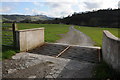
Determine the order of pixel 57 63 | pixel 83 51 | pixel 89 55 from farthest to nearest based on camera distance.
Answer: pixel 83 51, pixel 89 55, pixel 57 63

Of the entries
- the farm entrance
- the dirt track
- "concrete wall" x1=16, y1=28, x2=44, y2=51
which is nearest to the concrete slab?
the farm entrance

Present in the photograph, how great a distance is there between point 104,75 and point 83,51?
3.63 m

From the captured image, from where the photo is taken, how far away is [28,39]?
7719 millimetres

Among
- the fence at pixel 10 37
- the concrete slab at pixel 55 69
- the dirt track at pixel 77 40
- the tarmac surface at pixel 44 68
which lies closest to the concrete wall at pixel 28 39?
the fence at pixel 10 37

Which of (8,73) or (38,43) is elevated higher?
(38,43)

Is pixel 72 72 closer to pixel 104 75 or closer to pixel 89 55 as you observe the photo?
pixel 104 75

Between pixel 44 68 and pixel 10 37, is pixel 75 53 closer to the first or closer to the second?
pixel 44 68

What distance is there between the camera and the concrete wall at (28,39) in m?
7.19

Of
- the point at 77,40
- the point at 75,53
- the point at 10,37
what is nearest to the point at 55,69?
the point at 75,53

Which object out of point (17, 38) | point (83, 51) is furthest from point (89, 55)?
point (17, 38)

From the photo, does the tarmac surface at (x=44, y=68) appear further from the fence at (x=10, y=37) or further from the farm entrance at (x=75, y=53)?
the fence at (x=10, y=37)

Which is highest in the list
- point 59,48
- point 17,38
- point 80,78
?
point 17,38

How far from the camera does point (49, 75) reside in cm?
436

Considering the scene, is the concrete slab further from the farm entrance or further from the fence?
the fence
